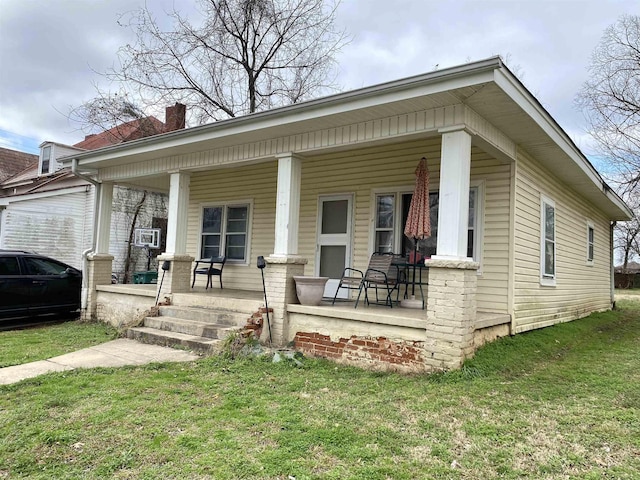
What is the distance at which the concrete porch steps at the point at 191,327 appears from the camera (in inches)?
221

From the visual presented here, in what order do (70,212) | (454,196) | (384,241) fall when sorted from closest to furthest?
1. (454,196)
2. (384,241)
3. (70,212)

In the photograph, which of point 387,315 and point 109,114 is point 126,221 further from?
point 387,315

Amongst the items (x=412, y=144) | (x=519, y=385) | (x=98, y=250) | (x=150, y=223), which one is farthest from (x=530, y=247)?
(x=150, y=223)

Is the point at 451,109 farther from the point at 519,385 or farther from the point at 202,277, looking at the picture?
the point at 202,277

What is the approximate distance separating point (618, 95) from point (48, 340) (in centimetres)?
1594

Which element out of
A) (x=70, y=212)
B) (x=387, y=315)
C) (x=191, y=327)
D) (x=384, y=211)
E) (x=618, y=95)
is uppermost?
(x=618, y=95)

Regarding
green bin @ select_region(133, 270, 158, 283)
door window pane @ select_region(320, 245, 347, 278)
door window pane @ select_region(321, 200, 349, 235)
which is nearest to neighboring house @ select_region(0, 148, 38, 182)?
green bin @ select_region(133, 270, 158, 283)

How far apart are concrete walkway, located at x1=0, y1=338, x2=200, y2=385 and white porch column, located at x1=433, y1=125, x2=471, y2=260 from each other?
3142 mm

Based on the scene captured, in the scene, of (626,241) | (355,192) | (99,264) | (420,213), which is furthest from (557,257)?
(626,241)

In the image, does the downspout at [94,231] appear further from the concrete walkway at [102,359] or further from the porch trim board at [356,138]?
the concrete walkway at [102,359]

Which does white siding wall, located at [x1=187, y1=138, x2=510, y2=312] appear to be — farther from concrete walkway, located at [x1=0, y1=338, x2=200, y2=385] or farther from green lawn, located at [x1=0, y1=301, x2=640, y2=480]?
concrete walkway, located at [x1=0, y1=338, x2=200, y2=385]

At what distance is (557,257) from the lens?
7773 mm

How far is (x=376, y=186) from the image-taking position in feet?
22.9

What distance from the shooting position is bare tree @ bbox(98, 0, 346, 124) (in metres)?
14.1
